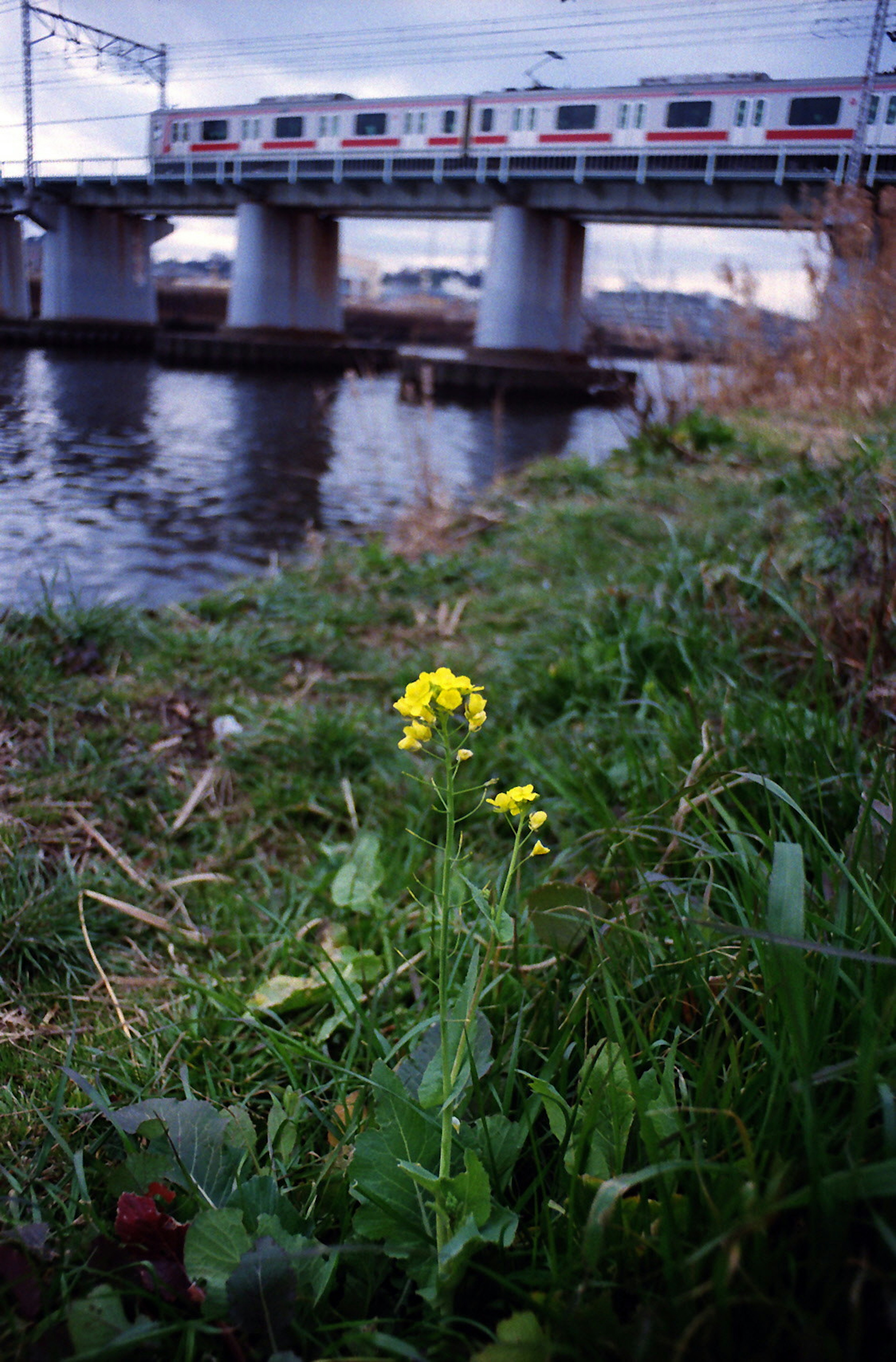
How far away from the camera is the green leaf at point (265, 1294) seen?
2.20 ft

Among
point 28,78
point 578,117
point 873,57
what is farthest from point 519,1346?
point 578,117

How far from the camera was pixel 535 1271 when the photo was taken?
72 centimetres

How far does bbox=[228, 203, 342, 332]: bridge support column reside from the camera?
29.4ft

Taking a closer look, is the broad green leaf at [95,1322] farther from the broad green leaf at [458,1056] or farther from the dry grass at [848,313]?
the dry grass at [848,313]

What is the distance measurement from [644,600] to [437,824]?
1213mm

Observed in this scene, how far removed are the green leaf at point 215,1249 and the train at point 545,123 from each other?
9.07 ft

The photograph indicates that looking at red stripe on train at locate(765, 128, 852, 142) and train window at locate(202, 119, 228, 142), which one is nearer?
train window at locate(202, 119, 228, 142)

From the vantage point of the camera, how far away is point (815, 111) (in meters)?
4.87

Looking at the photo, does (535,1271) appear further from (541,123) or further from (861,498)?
(541,123)

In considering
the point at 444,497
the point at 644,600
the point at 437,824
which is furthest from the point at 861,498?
the point at 444,497

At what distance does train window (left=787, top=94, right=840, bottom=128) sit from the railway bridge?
13.4 inches

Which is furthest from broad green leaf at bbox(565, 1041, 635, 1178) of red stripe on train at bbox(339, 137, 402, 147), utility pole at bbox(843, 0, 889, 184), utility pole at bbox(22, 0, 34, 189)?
red stripe on train at bbox(339, 137, 402, 147)

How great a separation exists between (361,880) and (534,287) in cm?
2427

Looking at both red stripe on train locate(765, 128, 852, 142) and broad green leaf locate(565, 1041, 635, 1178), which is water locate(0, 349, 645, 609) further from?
red stripe on train locate(765, 128, 852, 142)
